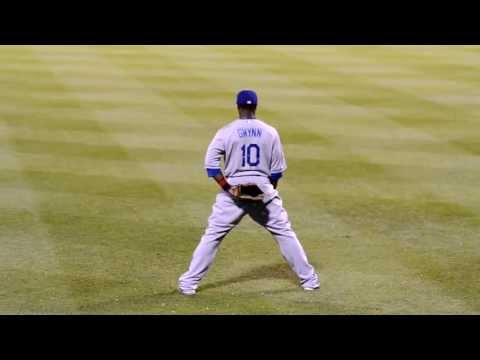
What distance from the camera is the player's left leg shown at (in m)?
8.38

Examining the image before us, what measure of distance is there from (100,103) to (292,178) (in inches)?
268

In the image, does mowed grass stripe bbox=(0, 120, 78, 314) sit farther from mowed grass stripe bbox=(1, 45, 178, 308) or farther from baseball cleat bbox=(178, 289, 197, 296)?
baseball cleat bbox=(178, 289, 197, 296)

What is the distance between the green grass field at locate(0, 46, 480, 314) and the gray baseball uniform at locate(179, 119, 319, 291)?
348 millimetres

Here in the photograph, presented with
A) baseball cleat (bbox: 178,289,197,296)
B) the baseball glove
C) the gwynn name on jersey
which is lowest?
baseball cleat (bbox: 178,289,197,296)

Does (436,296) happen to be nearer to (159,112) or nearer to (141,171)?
(141,171)

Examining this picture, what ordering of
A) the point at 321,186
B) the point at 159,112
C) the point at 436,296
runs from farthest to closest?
the point at 159,112 → the point at 321,186 → the point at 436,296

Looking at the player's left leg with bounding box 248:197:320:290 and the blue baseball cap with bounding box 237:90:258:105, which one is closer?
the blue baseball cap with bounding box 237:90:258:105

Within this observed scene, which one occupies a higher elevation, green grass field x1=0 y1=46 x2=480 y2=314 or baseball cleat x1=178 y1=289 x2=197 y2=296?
baseball cleat x1=178 y1=289 x2=197 y2=296

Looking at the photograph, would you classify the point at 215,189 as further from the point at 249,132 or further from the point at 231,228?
the point at 249,132

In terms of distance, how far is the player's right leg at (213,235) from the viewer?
835 cm

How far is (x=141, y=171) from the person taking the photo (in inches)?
525

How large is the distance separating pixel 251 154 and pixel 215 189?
13.9 feet

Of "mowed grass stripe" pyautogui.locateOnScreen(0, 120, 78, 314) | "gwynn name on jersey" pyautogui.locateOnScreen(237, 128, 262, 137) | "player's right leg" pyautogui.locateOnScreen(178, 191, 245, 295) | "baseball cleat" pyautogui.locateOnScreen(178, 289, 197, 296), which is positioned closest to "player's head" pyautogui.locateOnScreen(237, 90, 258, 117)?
"gwynn name on jersey" pyautogui.locateOnScreen(237, 128, 262, 137)
